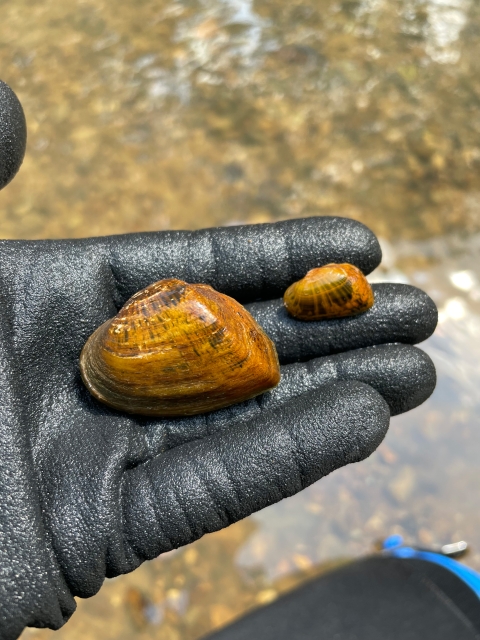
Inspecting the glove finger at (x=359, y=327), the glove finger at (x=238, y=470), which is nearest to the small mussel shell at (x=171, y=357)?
the glove finger at (x=238, y=470)

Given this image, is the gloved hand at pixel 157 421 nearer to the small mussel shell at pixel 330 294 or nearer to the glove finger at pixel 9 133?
the small mussel shell at pixel 330 294

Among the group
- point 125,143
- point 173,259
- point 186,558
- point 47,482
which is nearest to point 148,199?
point 125,143

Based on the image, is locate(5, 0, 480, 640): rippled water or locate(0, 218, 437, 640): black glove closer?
locate(0, 218, 437, 640): black glove

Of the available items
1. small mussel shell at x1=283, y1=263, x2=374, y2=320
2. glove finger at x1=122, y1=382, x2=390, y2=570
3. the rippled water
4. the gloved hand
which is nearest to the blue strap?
the rippled water

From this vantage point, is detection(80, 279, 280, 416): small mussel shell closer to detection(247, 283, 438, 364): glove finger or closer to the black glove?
the black glove

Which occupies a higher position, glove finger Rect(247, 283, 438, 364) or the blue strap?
glove finger Rect(247, 283, 438, 364)

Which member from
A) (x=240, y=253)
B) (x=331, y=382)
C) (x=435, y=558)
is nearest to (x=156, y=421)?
(x=331, y=382)
